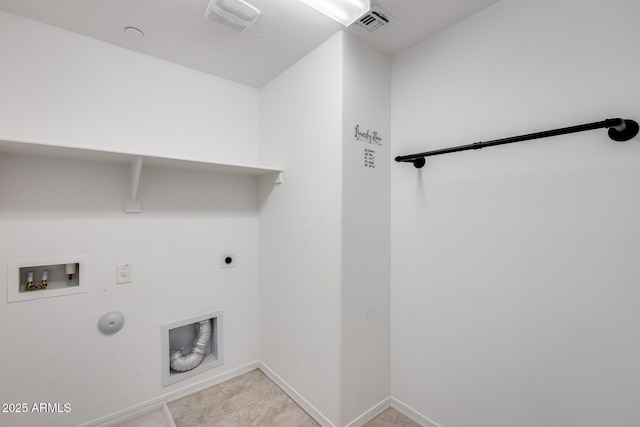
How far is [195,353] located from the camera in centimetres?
195

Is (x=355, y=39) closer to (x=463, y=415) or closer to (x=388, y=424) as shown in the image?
(x=463, y=415)

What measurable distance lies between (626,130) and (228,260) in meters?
2.24

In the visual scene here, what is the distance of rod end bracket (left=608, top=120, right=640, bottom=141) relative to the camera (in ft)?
3.33

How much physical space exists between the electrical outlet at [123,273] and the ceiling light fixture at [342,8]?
1.77 metres

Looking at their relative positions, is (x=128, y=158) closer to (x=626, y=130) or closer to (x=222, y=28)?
(x=222, y=28)

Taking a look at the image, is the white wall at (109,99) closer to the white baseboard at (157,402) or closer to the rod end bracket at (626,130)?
the white baseboard at (157,402)

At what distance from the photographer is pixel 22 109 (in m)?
1.43

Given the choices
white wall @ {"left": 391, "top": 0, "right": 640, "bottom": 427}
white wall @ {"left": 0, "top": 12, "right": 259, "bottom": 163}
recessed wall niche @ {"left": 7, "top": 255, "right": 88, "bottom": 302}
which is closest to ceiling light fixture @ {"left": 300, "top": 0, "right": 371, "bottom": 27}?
white wall @ {"left": 391, "top": 0, "right": 640, "bottom": 427}

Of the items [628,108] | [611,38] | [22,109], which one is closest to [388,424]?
[628,108]

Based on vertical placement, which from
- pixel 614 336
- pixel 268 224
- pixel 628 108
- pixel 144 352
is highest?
pixel 628 108

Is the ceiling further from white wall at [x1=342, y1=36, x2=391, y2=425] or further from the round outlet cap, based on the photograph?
the round outlet cap

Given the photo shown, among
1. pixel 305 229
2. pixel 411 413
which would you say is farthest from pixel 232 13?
pixel 411 413

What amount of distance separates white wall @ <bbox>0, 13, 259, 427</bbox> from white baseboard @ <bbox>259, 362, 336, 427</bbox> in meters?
0.23

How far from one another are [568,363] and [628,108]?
1046 mm
